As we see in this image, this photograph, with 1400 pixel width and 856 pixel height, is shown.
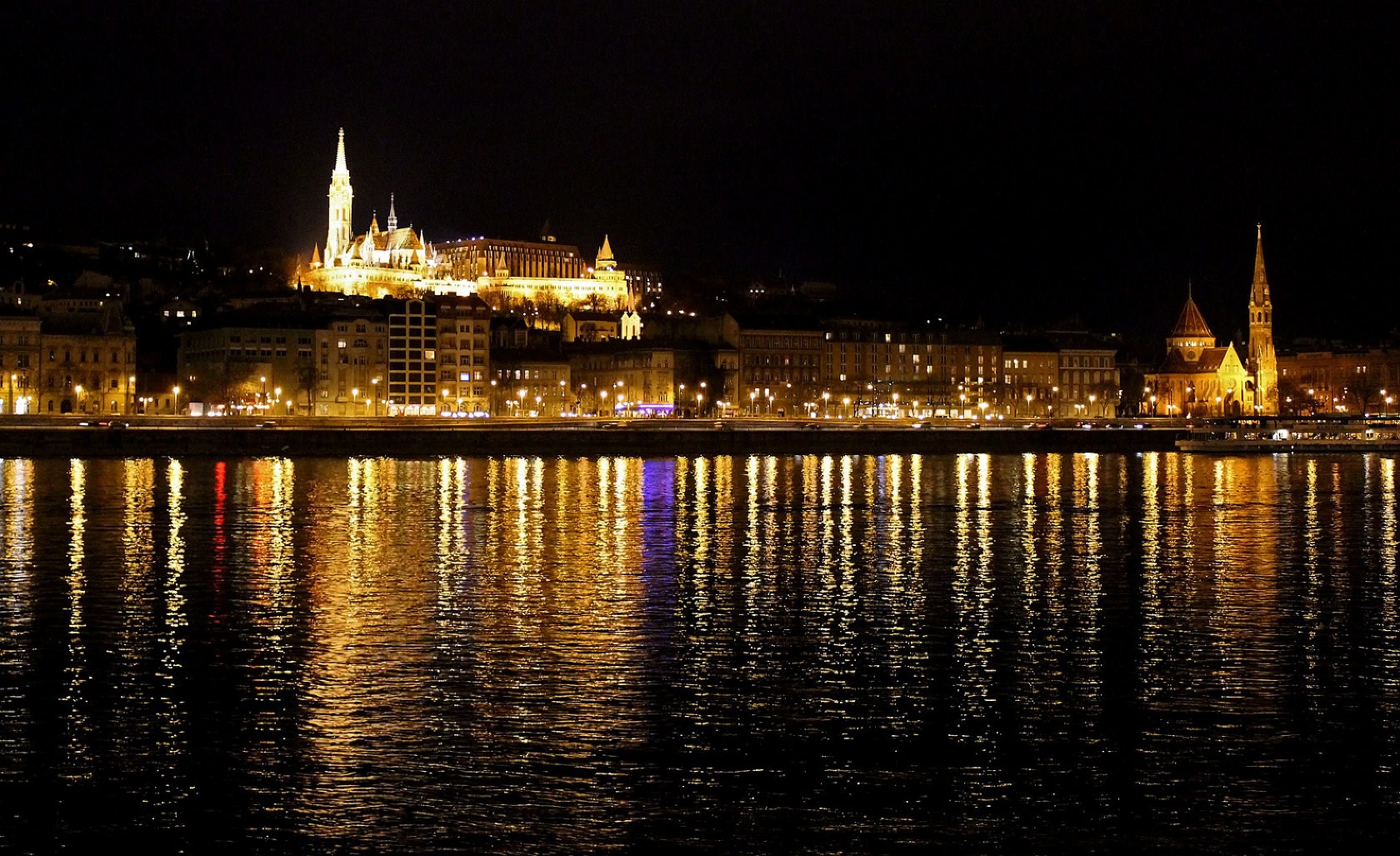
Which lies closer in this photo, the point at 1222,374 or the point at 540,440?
the point at 540,440

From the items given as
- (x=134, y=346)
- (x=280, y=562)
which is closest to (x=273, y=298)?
(x=134, y=346)

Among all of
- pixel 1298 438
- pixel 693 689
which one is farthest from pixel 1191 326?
pixel 693 689

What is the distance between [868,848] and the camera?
12023 mm

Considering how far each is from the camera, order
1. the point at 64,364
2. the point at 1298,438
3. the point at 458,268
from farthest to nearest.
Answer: the point at 458,268, the point at 64,364, the point at 1298,438

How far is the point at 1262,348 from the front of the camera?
14938 cm

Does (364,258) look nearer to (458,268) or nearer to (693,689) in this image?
(458,268)

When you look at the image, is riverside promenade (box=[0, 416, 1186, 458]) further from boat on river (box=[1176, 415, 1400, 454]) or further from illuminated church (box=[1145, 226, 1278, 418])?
illuminated church (box=[1145, 226, 1278, 418])

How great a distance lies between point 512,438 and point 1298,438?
4701cm

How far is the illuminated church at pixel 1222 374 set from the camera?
149 m

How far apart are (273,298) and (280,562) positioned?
112 m

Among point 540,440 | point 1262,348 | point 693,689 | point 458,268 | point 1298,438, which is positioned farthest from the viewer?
point 458,268

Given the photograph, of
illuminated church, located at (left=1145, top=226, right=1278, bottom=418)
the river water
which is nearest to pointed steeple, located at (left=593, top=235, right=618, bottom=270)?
illuminated church, located at (left=1145, top=226, right=1278, bottom=418)

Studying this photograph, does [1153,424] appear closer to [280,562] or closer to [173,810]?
[280,562]

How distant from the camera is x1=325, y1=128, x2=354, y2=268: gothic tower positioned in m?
184
